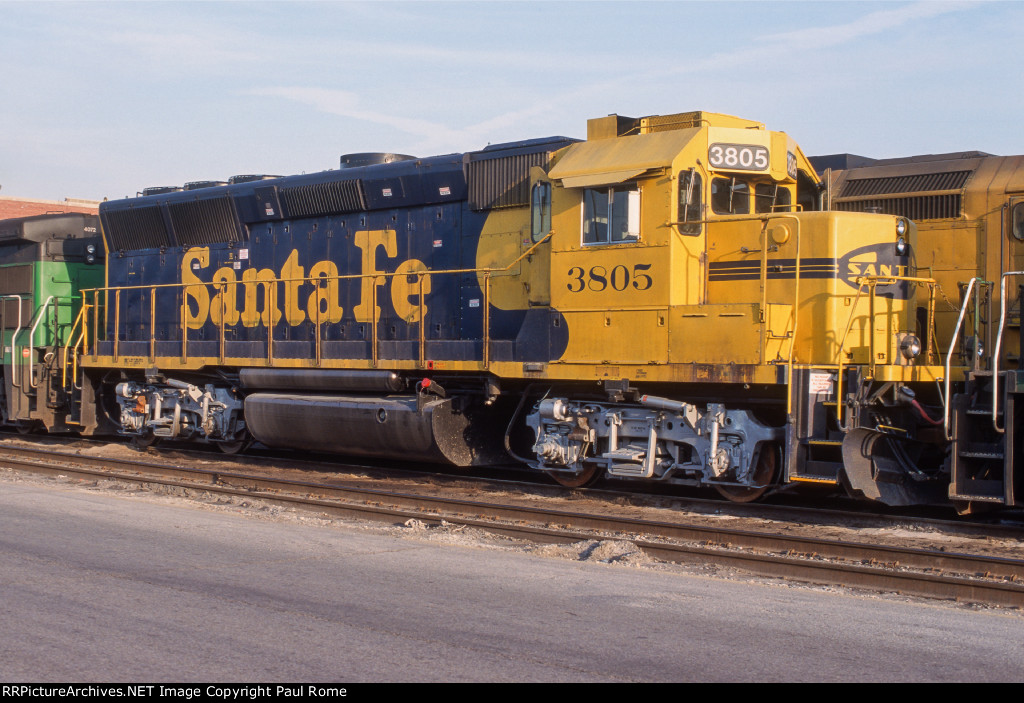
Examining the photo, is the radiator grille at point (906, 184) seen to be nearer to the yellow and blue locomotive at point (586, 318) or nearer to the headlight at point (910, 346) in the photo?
the yellow and blue locomotive at point (586, 318)

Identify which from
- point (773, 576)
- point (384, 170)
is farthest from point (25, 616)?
point (384, 170)

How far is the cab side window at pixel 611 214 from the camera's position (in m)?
9.98

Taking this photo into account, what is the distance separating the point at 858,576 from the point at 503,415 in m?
5.81

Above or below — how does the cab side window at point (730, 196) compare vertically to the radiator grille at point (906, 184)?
below

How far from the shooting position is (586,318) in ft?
34.1

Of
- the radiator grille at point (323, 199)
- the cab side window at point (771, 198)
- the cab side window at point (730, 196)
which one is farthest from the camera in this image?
the radiator grille at point (323, 199)

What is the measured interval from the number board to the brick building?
112 ft

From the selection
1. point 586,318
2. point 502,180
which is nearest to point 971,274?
point 586,318

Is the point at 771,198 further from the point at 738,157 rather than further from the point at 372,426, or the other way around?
the point at 372,426

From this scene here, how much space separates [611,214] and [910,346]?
308cm

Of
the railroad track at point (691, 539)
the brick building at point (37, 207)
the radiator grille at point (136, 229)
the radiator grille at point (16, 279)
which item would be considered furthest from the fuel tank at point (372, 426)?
the brick building at point (37, 207)

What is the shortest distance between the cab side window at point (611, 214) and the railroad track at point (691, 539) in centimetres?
276

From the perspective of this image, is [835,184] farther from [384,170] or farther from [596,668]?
[596,668]

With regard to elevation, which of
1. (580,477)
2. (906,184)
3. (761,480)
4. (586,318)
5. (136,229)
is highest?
(906,184)
